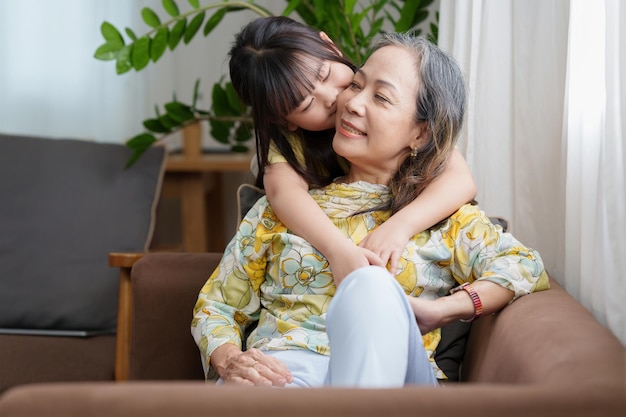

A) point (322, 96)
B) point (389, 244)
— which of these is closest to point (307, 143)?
point (322, 96)

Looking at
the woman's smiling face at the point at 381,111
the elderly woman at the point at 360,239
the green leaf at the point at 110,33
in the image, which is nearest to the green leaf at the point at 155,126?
the green leaf at the point at 110,33

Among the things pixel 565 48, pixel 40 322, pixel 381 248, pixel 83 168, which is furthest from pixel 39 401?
pixel 83 168

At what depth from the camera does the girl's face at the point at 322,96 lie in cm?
168

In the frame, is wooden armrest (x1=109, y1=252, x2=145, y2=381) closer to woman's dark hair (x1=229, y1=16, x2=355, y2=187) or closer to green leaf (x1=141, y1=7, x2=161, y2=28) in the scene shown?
woman's dark hair (x1=229, y1=16, x2=355, y2=187)

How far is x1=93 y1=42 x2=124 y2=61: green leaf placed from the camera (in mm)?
2510

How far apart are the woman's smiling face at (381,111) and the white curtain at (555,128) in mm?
281

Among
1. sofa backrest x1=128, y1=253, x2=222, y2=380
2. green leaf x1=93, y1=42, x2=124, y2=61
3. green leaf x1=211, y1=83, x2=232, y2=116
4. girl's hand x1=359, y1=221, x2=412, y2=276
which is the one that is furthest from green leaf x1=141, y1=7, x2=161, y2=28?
girl's hand x1=359, y1=221, x2=412, y2=276

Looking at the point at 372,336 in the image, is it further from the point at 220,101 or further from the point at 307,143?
the point at 220,101

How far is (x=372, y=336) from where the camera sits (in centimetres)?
117

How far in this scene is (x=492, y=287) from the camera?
57.9 inches

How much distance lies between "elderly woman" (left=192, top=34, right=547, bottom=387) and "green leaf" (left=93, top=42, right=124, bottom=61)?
1.00 meters

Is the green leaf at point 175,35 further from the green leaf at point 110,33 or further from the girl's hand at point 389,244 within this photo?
the girl's hand at point 389,244

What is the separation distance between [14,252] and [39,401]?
A: 5.75 feet

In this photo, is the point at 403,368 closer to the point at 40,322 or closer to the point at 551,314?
the point at 551,314
